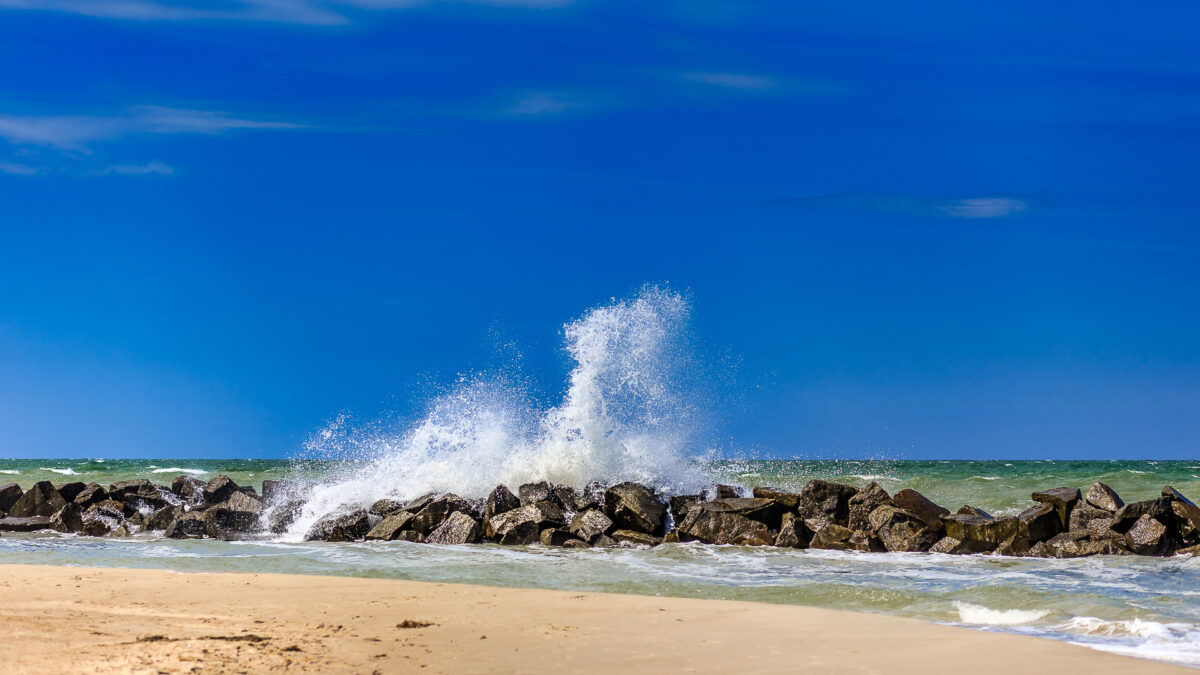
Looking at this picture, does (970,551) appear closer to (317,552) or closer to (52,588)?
(317,552)

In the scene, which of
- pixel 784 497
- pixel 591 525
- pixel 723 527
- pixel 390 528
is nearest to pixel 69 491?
pixel 390 528

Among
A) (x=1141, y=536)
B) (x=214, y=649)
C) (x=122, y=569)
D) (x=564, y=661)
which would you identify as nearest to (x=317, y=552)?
(x=122, y=569)

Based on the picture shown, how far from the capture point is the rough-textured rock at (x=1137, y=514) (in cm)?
1130

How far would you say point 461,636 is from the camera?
5.87 m

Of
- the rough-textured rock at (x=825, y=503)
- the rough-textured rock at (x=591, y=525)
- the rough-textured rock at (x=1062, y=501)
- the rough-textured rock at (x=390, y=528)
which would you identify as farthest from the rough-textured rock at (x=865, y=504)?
the rough-textured rock at (x=390, y=528)

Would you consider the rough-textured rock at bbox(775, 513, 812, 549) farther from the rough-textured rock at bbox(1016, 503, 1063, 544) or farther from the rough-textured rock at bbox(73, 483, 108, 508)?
the rough-textured rock at bbox(73, 483, 108, 508)

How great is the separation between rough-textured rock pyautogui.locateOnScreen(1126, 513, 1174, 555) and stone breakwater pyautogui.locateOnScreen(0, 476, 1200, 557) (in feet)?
0.04

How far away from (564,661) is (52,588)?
4.70 meters

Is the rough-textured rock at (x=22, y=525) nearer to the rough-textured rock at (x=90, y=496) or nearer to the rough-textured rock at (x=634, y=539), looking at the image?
the rough-textured rock at (x=90, y=496)

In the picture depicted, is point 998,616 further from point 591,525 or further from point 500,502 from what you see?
point 500,502

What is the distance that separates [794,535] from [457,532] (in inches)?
169

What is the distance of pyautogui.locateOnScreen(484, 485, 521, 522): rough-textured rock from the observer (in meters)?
13.2

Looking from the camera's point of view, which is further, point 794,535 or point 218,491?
point 218,491

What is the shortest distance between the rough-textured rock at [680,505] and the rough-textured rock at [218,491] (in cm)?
744
